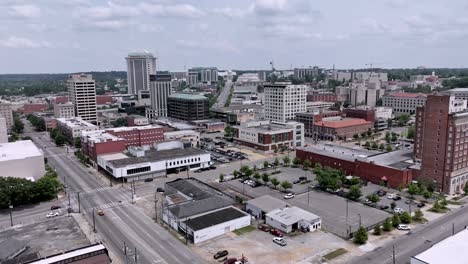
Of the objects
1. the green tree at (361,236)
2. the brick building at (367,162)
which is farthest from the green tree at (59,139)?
the green tree at (361,236)

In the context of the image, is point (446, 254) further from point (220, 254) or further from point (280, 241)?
point (220, 254)

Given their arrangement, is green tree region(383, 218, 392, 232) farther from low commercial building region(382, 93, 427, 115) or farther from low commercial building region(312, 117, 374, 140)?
low commercial building region(382, 93, 427, 115)

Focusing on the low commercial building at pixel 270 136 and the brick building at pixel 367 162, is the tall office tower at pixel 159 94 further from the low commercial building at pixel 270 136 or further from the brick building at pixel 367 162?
the brick building at pixel 367 162

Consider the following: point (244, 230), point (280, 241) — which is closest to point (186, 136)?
point (244, 230)

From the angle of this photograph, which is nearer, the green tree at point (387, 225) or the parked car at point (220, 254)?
the parked car at point (220, 254)

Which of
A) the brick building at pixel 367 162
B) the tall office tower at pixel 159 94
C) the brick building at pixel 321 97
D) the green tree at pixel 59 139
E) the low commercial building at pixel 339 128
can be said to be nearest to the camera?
the brick building at pixel 367 162

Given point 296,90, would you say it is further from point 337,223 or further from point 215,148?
point 337,223

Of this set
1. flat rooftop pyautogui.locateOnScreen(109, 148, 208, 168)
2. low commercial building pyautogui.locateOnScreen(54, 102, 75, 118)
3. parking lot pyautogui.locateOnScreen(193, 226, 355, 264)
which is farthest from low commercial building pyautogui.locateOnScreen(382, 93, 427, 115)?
low commercial building pyautogui.locateOnScreen(54, 102, 75, 118)
